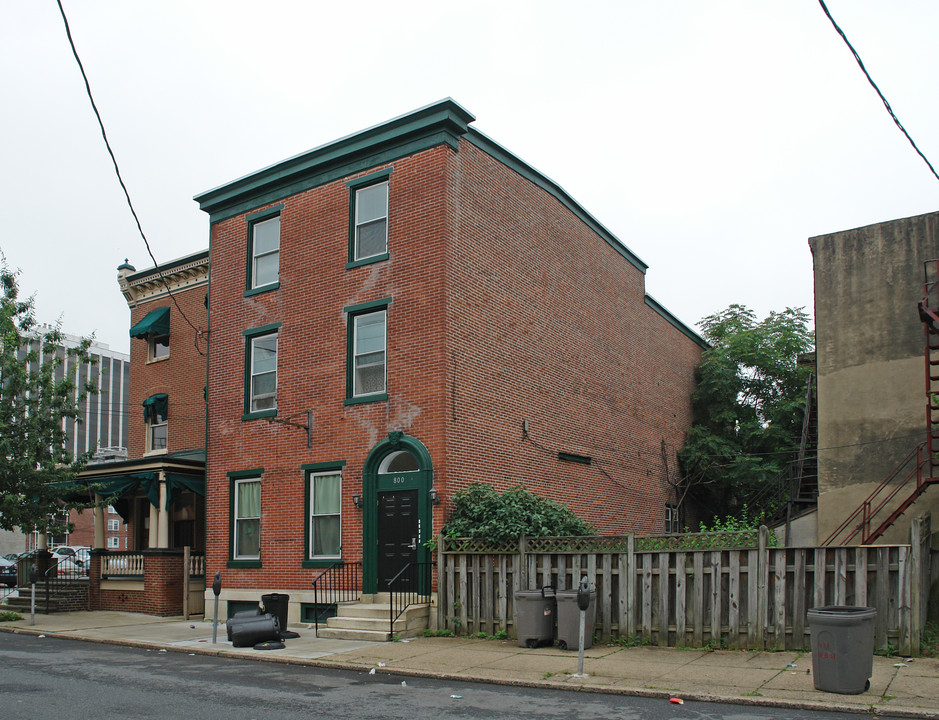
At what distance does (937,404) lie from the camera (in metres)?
18.4

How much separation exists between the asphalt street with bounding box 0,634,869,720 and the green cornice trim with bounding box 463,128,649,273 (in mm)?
11751

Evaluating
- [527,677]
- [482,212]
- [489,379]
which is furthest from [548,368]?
[527,677]

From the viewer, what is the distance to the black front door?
57.9 ft

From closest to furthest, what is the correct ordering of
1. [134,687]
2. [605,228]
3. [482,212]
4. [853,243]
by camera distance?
1. [134,687]
2. [482,212]
3. [853,243]
4. [605,228]

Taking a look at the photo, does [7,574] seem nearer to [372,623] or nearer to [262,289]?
[262,289]

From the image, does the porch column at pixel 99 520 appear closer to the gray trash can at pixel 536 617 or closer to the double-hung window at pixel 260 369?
the double-hung window at pixel 260 369

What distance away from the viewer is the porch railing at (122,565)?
2312 centimetres

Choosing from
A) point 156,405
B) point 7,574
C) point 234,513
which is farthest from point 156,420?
point 7,574

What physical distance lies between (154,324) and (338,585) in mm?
12336

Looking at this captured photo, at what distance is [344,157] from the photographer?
20.0 meters

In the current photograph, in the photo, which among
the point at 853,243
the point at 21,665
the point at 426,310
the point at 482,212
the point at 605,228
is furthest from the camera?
the point at 605,228

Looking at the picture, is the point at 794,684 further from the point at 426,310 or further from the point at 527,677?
the point at 426,310

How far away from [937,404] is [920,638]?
7955 millimetres

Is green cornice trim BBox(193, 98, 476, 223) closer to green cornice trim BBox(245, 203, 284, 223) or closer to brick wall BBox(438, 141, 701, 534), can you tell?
green cornice trim BBox(245, 203, 284, 223)
